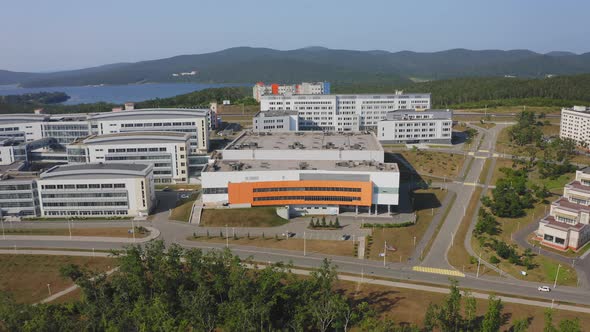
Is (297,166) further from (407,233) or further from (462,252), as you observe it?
(462,252)

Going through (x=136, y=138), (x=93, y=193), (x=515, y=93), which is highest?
(x=515, y=93)

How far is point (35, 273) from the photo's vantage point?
43.5 m

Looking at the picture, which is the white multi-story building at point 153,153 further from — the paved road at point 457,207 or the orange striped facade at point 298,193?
the paved road at point 457,207

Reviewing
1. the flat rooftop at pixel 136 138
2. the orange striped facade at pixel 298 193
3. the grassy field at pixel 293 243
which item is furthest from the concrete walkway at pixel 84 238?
the flat rooftop at pixel 136 138

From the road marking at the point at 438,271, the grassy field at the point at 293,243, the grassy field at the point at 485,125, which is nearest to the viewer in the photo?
the road marking at the point at 438,271

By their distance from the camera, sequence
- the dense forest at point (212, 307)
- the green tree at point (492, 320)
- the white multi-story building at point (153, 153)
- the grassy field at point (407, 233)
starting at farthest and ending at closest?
the white multi-story building at point (153, 153), the grassy field at point (407, 233), the dense forest at point (212, 307), the green tree at point (492, 320)

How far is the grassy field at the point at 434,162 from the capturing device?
248 feet

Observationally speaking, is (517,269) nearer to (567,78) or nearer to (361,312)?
(361,312)

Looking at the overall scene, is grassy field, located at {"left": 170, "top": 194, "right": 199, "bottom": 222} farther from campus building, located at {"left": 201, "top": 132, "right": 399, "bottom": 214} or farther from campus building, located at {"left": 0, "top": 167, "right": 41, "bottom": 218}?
campus building, located at {"left": 0, "top": 167, "right": 41, "bottom": 218}

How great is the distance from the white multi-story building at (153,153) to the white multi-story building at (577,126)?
7401 cm

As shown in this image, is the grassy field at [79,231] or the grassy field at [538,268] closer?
the grassy field at [538,268]

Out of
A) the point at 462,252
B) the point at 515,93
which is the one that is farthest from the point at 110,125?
the point at 515,93

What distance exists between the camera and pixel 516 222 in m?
54.8

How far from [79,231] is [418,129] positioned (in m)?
64.7
